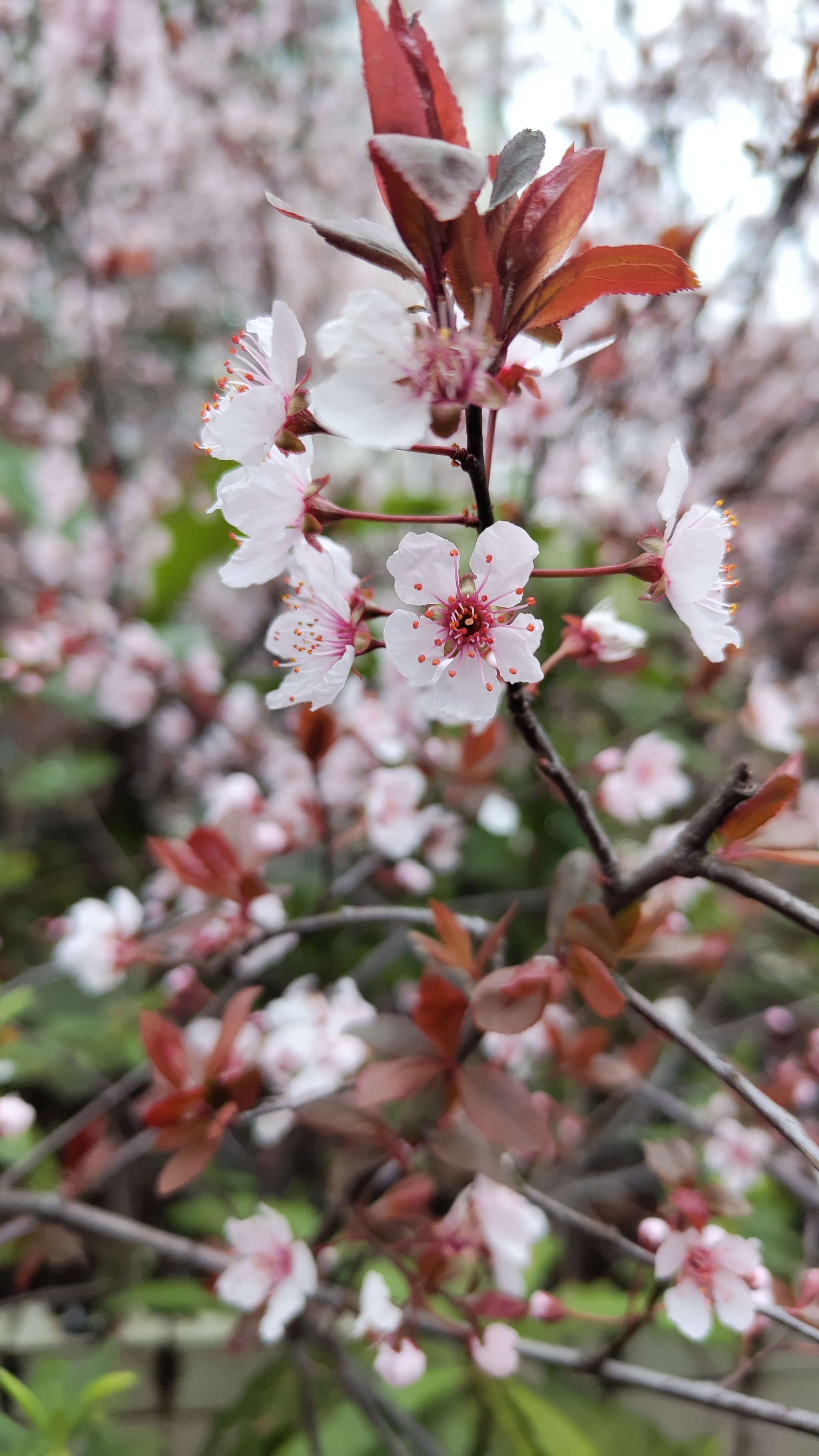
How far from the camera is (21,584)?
1.91 m

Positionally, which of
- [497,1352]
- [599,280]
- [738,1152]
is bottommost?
[738,1152]

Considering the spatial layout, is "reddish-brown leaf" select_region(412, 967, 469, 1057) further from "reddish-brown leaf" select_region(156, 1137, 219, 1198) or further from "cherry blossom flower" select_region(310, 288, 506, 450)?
"cherry blossom flower" select_region(310, 288, 506, 450)

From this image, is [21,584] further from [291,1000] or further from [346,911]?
[346,911]

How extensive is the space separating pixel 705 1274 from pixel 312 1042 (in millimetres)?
388

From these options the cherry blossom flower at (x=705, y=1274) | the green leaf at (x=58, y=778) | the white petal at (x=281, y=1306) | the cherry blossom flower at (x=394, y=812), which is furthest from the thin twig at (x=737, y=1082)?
the green leaf at (x=58, y=778)

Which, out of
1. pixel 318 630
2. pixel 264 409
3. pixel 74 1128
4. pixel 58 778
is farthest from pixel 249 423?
pixel 58 778

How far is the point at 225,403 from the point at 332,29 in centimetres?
300

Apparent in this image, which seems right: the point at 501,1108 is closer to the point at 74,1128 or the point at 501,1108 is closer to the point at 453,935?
the point at 453,935

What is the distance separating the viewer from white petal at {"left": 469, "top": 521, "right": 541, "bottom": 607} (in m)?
0.34

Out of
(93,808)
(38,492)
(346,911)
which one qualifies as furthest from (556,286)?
(38,492)

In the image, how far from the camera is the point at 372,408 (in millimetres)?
311

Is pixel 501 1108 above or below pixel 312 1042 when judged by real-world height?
above

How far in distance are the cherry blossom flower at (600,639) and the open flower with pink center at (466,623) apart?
2.6 inches

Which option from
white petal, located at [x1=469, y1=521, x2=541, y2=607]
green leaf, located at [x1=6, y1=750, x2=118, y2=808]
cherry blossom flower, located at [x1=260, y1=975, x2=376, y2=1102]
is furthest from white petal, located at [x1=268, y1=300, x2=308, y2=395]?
green leaf, located at [x1=6, y1=750, x2=118, y2=808]
